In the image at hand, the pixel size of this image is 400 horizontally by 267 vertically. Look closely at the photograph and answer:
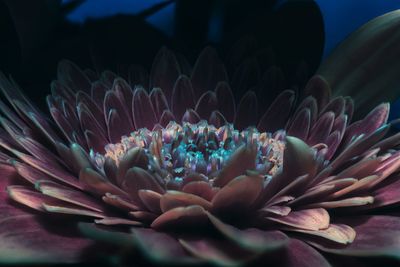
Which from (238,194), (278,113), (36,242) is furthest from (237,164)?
(278,113)

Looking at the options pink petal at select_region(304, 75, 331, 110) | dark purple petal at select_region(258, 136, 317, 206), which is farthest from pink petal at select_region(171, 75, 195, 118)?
dark purple petal at select_region(258, 136, 317, 206)

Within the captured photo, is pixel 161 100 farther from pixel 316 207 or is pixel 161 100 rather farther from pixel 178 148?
pixel 316 207

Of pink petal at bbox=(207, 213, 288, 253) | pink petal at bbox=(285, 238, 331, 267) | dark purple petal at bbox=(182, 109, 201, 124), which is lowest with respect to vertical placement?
pink petal at bbox=(285, 238, 331, 267)

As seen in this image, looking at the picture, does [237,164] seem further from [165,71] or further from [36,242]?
[165,71]

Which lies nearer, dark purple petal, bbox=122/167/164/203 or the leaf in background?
dark purple petal, bbox=122/167/164/203

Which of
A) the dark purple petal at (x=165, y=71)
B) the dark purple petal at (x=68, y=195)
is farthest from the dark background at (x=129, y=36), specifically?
the dark purple petal at (x=68, y=195)

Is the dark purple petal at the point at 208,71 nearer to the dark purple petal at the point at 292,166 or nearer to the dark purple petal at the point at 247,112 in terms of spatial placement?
the dark purple petal at the point at 247,112

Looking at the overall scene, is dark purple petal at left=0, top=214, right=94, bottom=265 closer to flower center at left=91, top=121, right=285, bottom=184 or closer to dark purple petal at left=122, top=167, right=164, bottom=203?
dark purple petal at left=122, top=167, right=164, bottom=203
